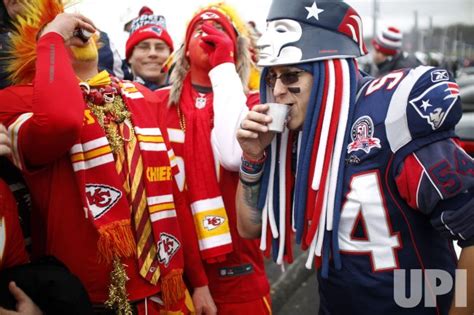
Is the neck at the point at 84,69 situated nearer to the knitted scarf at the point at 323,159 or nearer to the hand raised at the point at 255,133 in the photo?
the hand raised at the point at 255,133

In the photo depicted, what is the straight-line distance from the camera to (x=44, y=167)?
1780 millimetres

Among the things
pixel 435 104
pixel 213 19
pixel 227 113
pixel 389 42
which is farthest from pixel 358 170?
pixel 389 42

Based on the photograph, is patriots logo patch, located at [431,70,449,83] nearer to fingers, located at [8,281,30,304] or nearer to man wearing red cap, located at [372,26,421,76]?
fingers, located at [8,281,30,304]

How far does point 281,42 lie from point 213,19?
2.76ft

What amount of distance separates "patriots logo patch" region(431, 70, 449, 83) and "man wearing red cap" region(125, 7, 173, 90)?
6.88 ft

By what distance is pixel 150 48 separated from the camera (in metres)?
3.31

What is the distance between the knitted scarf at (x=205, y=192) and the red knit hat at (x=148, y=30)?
118 cm

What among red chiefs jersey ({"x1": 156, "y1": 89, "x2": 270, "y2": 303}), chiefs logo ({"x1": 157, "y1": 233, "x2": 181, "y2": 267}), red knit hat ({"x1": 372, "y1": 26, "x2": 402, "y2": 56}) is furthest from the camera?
red knit hat ({"x1": 372, "y1": 26, "x2": 402, "y2": 56})

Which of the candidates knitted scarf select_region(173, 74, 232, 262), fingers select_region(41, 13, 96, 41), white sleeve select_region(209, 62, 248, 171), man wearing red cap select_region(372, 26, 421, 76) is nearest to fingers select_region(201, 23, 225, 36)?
white sleeve select_region(209, 62, 248, 171)

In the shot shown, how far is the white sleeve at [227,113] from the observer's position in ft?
7.19

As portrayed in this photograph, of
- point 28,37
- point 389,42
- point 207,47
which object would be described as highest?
point 28,37

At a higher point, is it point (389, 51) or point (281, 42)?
point (281, 42)

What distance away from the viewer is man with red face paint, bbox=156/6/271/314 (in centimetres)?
223

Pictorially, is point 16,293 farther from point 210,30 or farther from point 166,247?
point 210,30
